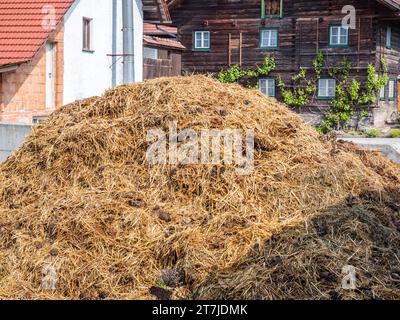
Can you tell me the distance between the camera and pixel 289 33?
93.0ft

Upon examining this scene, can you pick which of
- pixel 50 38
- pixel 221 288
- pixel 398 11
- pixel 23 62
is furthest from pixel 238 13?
pixel 221 288

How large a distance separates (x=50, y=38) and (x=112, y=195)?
1270 centimetres

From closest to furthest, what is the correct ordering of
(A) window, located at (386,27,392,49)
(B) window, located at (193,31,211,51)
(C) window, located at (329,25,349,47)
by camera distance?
(C) window, located at (329,25,349,47)
(A) window, located at (386,27,392,49)
(B) window, located at (193,31,211,51)

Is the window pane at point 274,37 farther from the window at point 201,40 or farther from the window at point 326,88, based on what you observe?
the window at point 201,40

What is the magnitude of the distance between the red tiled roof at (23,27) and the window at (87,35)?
1.71 metres

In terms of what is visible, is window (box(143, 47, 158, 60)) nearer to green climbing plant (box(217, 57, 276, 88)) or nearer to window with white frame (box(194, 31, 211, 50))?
green climbing plant (box(217, 57, 276, 88))

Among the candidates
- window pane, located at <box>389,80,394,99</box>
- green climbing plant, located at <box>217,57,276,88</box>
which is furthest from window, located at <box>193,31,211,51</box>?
window pane, located at <box>389,80,394,99</box>

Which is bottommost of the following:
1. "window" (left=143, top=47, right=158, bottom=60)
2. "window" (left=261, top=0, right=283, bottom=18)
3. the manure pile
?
the manure pile

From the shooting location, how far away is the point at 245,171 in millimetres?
7297

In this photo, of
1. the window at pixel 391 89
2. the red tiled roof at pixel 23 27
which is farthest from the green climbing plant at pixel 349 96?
the red tiled roof at pixel 23 27

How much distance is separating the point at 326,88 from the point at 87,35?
36.2 feet

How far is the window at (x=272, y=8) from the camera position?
28.4 meters

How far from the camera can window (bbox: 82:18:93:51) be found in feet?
68.0

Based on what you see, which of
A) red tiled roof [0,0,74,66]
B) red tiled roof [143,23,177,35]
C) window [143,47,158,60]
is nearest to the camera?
red tiled roof [0,0,74,66]
